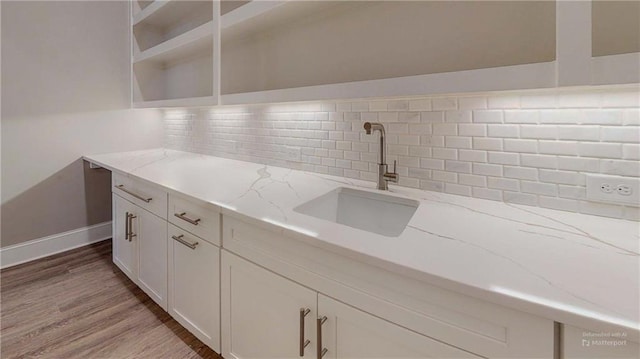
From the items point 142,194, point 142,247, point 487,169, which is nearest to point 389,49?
point 487,169

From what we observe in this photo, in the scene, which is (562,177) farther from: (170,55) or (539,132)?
(170,55)

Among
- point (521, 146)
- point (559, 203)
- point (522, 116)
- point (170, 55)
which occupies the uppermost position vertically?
point (170, 55)

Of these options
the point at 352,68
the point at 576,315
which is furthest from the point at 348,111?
the point at 576,315

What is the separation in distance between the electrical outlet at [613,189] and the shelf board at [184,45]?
2051 millimetres

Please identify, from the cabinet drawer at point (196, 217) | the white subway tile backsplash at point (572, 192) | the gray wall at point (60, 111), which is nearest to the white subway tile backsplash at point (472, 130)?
the white subway tile backsplash at point (572, 192)

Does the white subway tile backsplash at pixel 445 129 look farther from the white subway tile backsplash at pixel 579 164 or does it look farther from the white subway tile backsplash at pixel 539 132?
the white subway tile backsplash at pixel 579 164

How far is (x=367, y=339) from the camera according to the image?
843 mm

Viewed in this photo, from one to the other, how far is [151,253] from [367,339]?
58.8 inches

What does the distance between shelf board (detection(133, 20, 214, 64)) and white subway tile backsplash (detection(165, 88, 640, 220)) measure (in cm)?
74

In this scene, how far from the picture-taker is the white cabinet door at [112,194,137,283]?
1.98m

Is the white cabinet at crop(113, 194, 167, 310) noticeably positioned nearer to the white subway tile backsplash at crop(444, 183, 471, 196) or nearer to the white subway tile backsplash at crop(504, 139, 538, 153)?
the white subway tile backsplash at crop(444, 183, 471, 196)

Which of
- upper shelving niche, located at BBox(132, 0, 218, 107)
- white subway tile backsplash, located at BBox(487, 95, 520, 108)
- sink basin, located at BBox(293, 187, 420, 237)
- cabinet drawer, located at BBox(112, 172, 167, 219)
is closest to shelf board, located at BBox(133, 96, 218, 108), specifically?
upper shelving niche, located at BBox(132, 0, 218, 107)

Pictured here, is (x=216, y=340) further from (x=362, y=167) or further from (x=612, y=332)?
(x=612, y=332)

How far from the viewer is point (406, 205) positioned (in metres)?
Answer: 1.26
